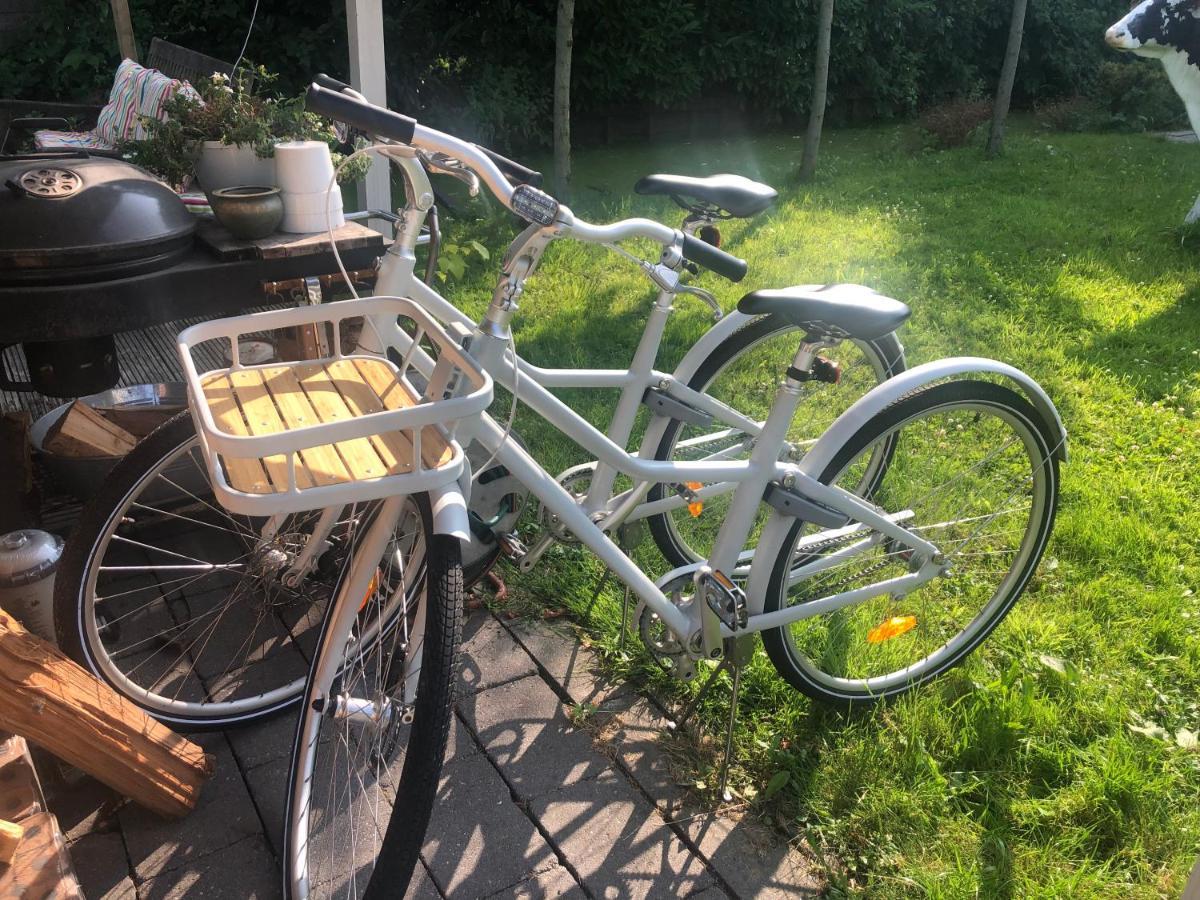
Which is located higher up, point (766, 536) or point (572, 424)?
point (572, 424)

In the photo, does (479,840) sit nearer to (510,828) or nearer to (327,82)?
(510,828)

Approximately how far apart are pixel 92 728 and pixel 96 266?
117 cm

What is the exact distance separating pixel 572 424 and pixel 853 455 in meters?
0.64

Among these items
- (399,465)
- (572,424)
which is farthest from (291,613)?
(399,465)

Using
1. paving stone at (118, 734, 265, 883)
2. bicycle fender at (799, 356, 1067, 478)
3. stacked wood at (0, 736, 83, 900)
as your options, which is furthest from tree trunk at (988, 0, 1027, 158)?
stacked wood at (0, 736, 83, 900)

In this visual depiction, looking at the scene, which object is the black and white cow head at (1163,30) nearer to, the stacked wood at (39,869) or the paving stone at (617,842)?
the paving stone at (617,842)

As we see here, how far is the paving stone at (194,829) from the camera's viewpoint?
200cm

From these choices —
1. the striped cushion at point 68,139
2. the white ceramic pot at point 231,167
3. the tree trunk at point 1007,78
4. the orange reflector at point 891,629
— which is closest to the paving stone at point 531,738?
the orange reflector at point 891,629

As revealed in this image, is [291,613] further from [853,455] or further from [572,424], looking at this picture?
[853,455]

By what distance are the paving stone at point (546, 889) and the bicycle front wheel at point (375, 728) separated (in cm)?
30

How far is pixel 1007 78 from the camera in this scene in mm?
8141

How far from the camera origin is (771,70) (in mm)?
9883

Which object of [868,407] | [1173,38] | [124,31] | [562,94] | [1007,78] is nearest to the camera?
[868,407]

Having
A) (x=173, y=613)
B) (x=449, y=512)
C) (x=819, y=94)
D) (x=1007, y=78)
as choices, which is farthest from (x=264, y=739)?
(x=1007, y=78)
